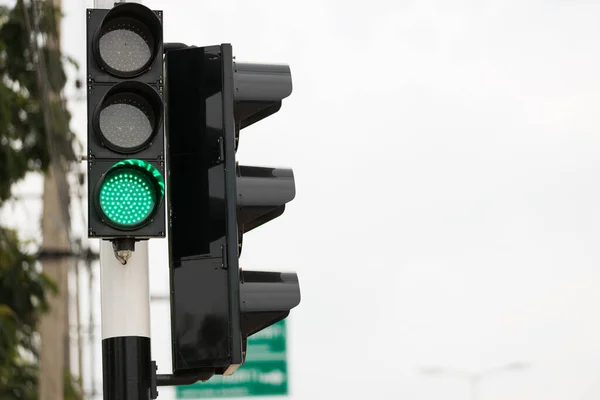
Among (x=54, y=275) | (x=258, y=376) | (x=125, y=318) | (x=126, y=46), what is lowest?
(x=125, y=318)

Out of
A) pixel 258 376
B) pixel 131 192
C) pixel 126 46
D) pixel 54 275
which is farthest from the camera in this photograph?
pixel 258 376

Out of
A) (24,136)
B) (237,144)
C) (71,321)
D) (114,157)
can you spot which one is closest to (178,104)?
(237,144)

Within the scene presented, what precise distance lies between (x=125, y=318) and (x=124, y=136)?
0.85 meters

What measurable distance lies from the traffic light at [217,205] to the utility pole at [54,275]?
21.5 feet

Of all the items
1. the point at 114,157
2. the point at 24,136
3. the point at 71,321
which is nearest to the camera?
the point at 114,157

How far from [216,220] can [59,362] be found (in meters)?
8.63

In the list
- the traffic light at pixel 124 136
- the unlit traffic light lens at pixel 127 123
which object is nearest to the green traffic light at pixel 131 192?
the traffic light at pixel 124 136

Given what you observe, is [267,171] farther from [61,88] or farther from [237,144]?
[61,88]

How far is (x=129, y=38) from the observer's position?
5.97m

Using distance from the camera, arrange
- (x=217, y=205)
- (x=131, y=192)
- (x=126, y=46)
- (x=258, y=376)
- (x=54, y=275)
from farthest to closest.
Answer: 1. (x=258, y=376)
2. (x=54, y=275)
3. (x=217, y=205)
4. (x=126, y=46)
5. (x=131, y=192)

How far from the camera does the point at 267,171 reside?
20.8 ft

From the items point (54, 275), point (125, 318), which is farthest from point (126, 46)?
point (54, 275)

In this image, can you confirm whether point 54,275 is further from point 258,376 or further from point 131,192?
point 131,192

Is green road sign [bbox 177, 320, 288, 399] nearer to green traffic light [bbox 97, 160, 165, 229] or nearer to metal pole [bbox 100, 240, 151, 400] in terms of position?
metal pole [bbox 100, 240, 151, 400]
